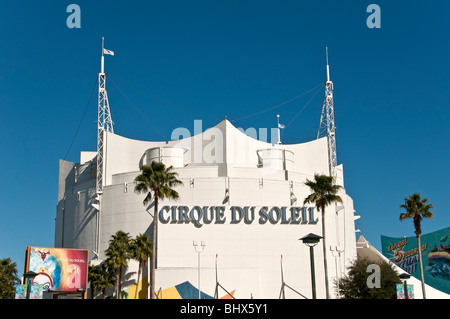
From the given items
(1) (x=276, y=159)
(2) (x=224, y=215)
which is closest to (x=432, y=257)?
(1) (x=276, y=159)

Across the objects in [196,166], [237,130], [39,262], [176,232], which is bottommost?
[39,262]

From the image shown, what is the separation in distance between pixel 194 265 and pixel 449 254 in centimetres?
6771

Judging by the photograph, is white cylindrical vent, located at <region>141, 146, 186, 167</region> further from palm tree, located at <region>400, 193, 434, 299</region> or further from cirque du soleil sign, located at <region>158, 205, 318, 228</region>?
palm tree, located at <region>400, 193, 434, 299</region>

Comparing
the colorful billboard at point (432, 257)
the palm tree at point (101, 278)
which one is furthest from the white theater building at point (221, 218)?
the colorful billboard at point (432, 257)

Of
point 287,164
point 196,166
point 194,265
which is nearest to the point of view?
point 194,265

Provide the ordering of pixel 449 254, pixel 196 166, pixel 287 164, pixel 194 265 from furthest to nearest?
pixel 449 254, pixel 287 164, pixel 196 166, pixel 194 265

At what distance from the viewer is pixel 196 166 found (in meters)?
85.2

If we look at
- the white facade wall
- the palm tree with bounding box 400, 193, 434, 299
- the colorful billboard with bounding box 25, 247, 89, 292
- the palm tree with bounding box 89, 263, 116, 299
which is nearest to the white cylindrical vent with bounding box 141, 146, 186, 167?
the white facade wall

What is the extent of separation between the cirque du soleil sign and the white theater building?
147 mm

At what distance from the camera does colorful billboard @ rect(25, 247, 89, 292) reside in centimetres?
6344
